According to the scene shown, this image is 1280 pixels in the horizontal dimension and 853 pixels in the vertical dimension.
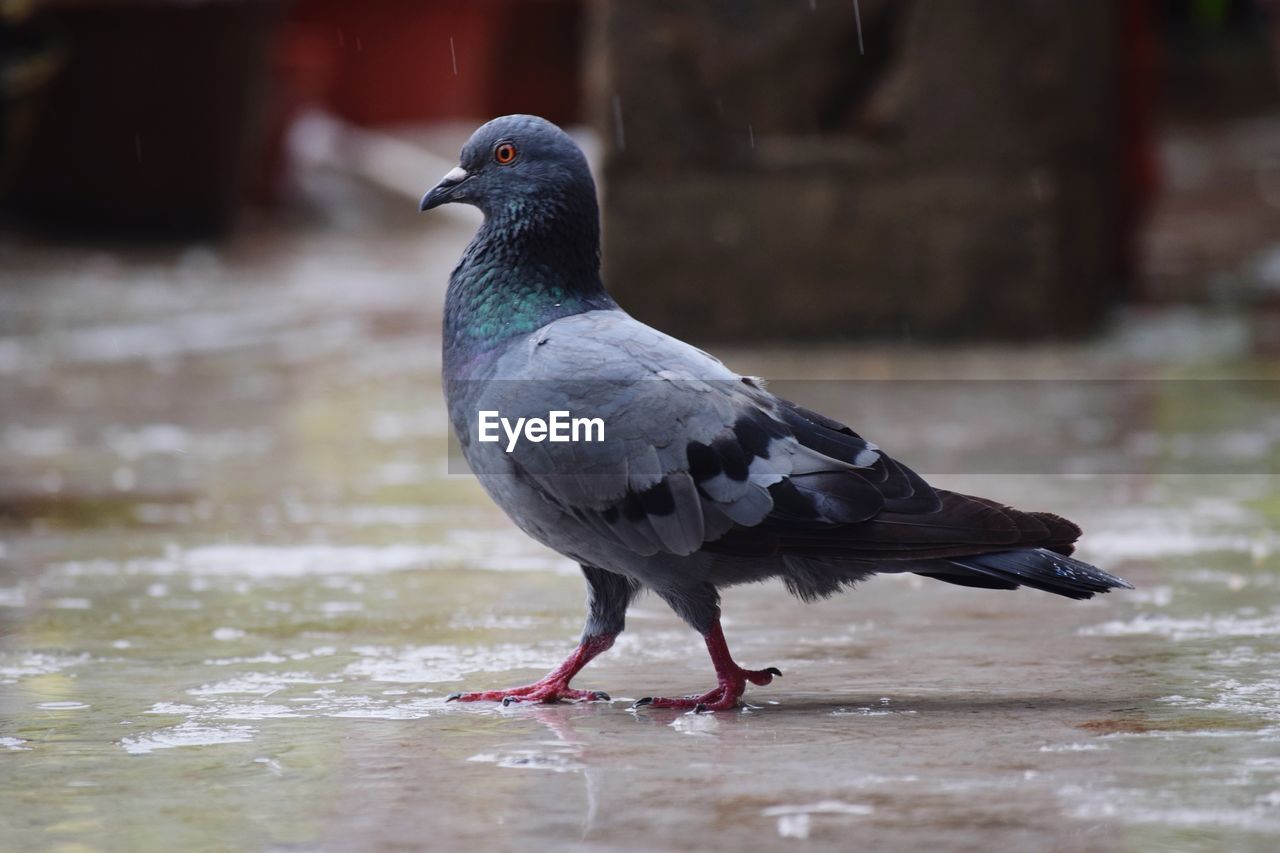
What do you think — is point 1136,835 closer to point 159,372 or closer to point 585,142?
point 159,372

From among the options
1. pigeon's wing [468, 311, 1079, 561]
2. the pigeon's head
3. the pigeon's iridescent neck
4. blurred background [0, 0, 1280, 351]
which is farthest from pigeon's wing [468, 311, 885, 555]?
blurred background [0, 0, 1280, 351]

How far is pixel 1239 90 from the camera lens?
22719mm

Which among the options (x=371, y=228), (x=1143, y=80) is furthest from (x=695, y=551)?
(x=371, y=228)

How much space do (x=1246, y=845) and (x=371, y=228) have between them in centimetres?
1419

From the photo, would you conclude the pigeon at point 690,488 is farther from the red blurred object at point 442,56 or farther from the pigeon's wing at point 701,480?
the red blurred object at point 442,56

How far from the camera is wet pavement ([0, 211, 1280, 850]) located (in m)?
2.87

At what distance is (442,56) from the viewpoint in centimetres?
2069

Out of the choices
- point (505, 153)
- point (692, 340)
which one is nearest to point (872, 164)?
point (692, 340)

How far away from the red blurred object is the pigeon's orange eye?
16.1 meters

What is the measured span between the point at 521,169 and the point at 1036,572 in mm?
1209

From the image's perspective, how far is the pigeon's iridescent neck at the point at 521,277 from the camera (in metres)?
3.70

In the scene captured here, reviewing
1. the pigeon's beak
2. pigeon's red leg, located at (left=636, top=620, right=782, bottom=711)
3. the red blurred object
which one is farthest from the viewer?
the red blurred object

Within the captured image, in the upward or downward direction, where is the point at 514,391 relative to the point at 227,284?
downward

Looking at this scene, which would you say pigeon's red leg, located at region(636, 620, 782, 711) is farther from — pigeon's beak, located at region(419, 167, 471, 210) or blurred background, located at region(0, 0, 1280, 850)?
pigeon's beak, located at region(419, 167, 471, 210)
